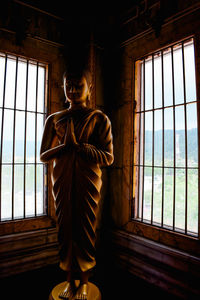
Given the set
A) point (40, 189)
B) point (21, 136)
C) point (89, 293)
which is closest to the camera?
point (89, 293)

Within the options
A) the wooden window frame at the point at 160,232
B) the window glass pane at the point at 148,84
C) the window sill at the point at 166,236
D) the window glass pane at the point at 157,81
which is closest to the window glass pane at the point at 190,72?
the wooden window frame at the point at 160,232

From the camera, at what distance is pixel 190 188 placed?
7.95 feet

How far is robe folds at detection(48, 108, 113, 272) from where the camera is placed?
1865 millimetres

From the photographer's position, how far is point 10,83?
291 cm

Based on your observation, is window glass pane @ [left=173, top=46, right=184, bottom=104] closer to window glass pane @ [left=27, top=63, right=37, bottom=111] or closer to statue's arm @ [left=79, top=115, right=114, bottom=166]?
statue's arm @ [left=79, top=115, right=114, bottom=166]

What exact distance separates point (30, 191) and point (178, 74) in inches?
97.4

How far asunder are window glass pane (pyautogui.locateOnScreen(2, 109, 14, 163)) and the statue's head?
4.11 ft

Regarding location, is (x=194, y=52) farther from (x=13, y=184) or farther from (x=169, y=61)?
(x=13, y=184)

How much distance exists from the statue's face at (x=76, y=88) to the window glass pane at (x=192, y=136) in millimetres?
1254

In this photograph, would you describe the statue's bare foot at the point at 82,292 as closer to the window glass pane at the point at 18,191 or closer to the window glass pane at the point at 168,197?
the window glass pane at the point at 168,197

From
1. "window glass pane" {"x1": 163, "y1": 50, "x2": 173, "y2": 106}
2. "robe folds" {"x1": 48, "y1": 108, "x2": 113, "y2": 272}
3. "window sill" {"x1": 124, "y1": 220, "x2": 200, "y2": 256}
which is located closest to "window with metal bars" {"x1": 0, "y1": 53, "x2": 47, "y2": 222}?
"robe folds" {"x1": 48, "y1": 108, "x2": 113, "y2": 272}

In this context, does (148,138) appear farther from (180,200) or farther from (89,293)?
Result: (89,293)

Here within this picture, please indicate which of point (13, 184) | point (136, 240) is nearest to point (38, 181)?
point (13, 184)

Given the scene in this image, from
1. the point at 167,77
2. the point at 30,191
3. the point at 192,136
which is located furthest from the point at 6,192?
the point at 167,77
